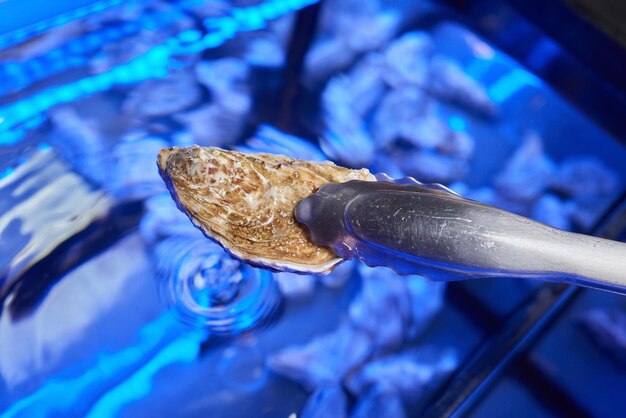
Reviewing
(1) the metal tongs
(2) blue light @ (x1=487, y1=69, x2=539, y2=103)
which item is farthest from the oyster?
(2) blue light @ (x1=487, y1=69, x2=539, y2=103)

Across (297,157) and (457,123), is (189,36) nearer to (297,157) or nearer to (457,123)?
(297,157)

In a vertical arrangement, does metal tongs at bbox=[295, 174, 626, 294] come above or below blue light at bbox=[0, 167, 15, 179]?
above

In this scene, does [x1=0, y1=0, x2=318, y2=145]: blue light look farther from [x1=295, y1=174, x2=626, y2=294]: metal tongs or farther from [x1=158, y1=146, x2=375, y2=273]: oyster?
[x1=295, y1=174, x2=626, y2=294]: metal tongs

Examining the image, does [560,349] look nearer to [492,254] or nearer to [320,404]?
[320,404]

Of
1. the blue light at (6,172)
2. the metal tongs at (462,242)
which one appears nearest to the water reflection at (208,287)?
the blue light at (6,172)

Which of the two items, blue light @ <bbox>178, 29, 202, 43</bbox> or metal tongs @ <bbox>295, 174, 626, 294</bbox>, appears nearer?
metal tongs @ <bbox>295, 174, 626, 294</bbox>

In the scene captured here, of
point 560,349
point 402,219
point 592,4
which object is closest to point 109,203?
point 402,219
